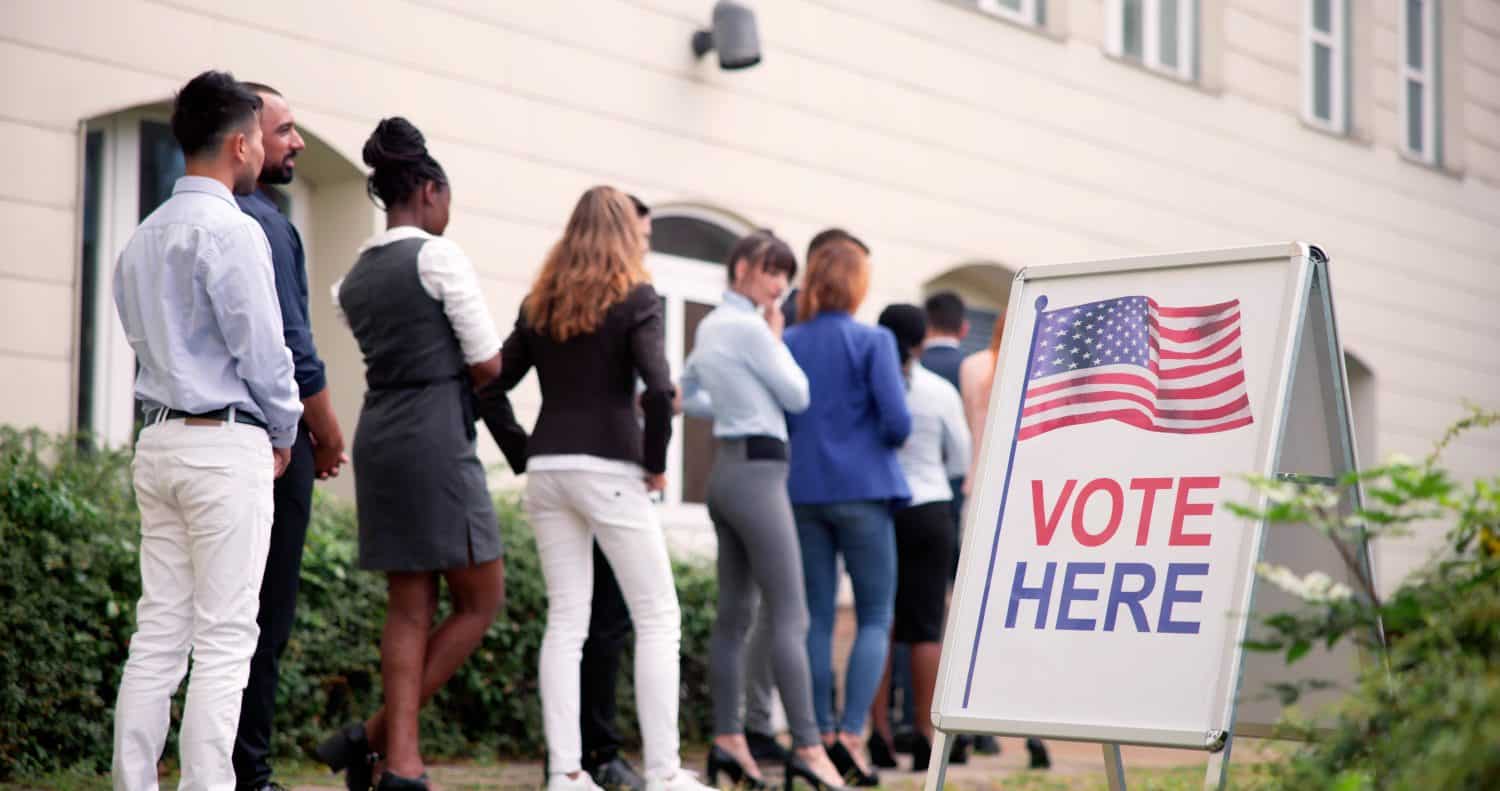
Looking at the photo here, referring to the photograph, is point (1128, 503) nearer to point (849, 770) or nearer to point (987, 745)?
point (849, 770)

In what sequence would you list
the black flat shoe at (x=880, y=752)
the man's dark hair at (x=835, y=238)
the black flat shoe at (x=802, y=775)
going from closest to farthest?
1. the black flat shoe at (x=802, y=775)
2. the man's dark hair at (x=835, y=238)
3. the black flat shoe at (x=880, y=752)

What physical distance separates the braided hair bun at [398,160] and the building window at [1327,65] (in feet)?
33.6

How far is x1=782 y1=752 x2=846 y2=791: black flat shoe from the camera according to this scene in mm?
6203

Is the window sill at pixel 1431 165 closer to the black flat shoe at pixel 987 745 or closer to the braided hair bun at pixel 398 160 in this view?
the black flat shoe at pixel 987 745

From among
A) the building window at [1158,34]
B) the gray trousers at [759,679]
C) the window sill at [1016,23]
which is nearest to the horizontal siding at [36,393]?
the gray trousers at [759,679]

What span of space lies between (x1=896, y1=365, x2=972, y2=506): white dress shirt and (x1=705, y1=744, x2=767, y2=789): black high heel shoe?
4.46 feet

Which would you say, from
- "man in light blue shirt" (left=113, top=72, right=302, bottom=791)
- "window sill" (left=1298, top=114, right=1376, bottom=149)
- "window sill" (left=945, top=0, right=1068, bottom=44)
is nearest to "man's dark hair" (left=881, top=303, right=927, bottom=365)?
"man in light blue shirt" (left=113, top=72, right=302, bottom=791)

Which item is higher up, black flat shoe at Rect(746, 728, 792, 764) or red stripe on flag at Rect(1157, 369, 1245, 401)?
red stripe on flag at Rect(1157, 369, 1245, 401)

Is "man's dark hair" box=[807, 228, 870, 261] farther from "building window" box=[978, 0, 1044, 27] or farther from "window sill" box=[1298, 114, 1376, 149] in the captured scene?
"window sill" box=[1298, 114, 1376, 149]

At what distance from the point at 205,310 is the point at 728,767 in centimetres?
278

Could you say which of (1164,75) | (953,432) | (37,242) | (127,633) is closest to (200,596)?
(127,633)

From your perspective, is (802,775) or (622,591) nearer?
(622,591)

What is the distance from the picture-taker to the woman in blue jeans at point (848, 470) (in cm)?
681

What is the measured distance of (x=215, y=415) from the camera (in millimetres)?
4363
